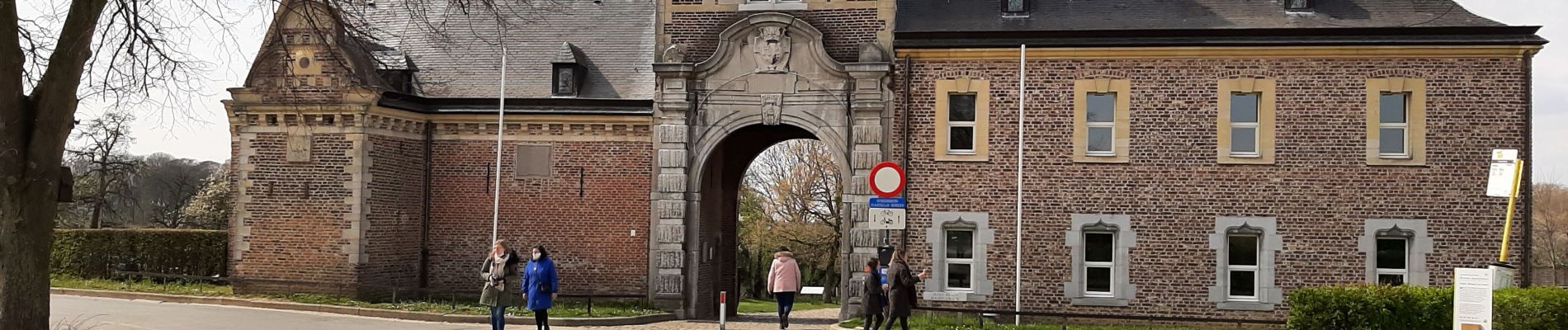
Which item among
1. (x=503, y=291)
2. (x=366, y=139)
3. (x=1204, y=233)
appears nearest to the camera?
(x=503, y=291)

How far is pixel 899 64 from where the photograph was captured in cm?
2217

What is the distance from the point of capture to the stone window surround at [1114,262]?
21.5 meters

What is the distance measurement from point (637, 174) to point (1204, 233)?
9.90 metres

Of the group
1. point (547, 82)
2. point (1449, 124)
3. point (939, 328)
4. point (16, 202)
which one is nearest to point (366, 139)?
point (547, 82)

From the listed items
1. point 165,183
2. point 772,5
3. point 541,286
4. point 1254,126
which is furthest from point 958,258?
point 165,183

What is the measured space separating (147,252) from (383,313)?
10200 millimetres

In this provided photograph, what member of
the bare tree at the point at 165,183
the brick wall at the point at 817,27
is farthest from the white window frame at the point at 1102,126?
the bare tree at the point at 165,183

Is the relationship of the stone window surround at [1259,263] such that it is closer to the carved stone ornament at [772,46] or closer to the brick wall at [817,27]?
the brick wall at [817,27]

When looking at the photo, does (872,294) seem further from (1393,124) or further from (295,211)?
(295,211)

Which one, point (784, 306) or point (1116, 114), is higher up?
point (1116, 114)

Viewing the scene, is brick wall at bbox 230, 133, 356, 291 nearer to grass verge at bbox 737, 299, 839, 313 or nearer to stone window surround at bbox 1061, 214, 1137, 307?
stone window surround at bbox 1061, 214, 1137, 307

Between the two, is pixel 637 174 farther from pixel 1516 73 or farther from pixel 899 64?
pixel 1516 73

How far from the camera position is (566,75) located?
25969mm

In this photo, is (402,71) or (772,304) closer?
(402,71)
